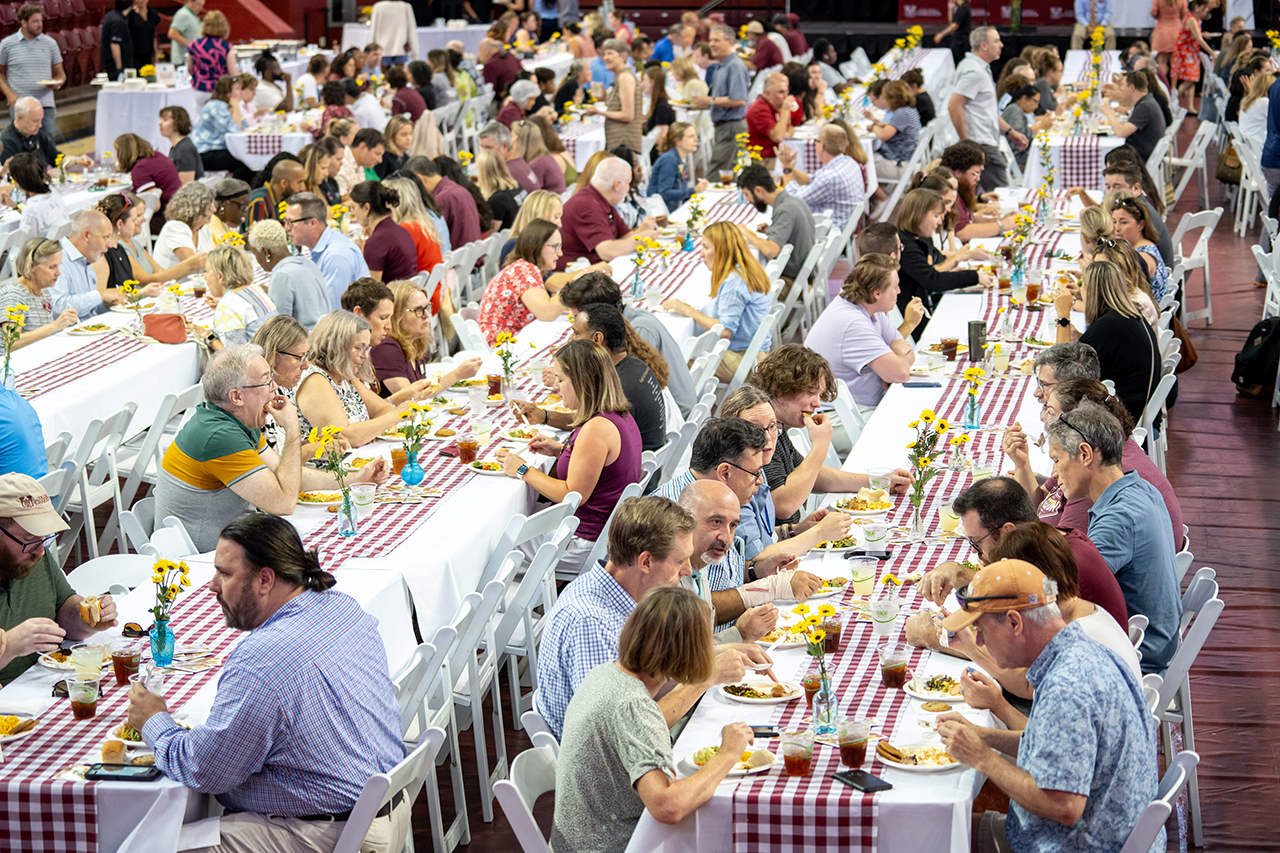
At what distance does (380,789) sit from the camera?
10.5 feet

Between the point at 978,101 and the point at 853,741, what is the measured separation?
9524 mm

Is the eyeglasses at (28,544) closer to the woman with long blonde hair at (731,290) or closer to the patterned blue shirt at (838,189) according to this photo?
the woman with long blonde hair at (731,290)

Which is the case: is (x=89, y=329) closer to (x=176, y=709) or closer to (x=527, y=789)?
(x=176, y=709)

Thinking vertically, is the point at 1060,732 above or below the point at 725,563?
above

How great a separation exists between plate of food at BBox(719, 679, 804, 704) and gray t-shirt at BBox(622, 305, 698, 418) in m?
2.71

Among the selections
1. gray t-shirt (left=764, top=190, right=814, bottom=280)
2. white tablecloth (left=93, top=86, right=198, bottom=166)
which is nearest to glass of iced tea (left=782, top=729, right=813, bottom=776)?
gray t-shirt (left=764, top=190, right=814, bottom=280)

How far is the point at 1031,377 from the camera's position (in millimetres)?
6500

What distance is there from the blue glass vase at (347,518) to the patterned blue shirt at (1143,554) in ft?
7.73

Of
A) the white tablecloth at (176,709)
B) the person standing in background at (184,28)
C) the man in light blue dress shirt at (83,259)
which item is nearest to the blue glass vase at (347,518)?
the white tablecloth at (176,709)

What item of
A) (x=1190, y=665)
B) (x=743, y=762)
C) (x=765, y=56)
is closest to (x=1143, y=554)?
(x=1190, y=665)

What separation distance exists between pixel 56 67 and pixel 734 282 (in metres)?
9.32

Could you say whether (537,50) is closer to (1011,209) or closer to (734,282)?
(1011,209)

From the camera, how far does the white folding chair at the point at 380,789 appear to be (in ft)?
10.6

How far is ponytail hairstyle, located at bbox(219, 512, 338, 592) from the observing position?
11.4ft
